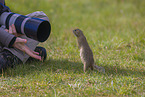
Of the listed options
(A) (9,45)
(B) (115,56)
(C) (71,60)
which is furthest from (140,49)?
(A) (9,45)

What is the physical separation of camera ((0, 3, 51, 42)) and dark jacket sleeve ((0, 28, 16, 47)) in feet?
0.40

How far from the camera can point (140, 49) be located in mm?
4418

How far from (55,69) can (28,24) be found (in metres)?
0.89

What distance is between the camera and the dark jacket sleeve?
3320mm

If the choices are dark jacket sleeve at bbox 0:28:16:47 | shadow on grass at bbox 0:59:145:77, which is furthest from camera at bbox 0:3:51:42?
shadow on grass at bbox 0:59:145:77

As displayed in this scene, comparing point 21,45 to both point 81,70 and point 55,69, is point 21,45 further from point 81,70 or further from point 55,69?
point 81,70

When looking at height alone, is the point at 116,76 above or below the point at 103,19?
below

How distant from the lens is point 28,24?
3070 millimetres

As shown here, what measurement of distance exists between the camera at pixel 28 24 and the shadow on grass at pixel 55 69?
55 centimetres

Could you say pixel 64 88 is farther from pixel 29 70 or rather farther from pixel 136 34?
pixel 136 34

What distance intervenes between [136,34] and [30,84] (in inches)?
122

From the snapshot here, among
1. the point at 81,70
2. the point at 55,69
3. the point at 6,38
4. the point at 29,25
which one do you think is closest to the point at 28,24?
the point at 29,25

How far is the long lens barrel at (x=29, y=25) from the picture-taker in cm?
300

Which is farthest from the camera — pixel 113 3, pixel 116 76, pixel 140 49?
pixel 113 3
